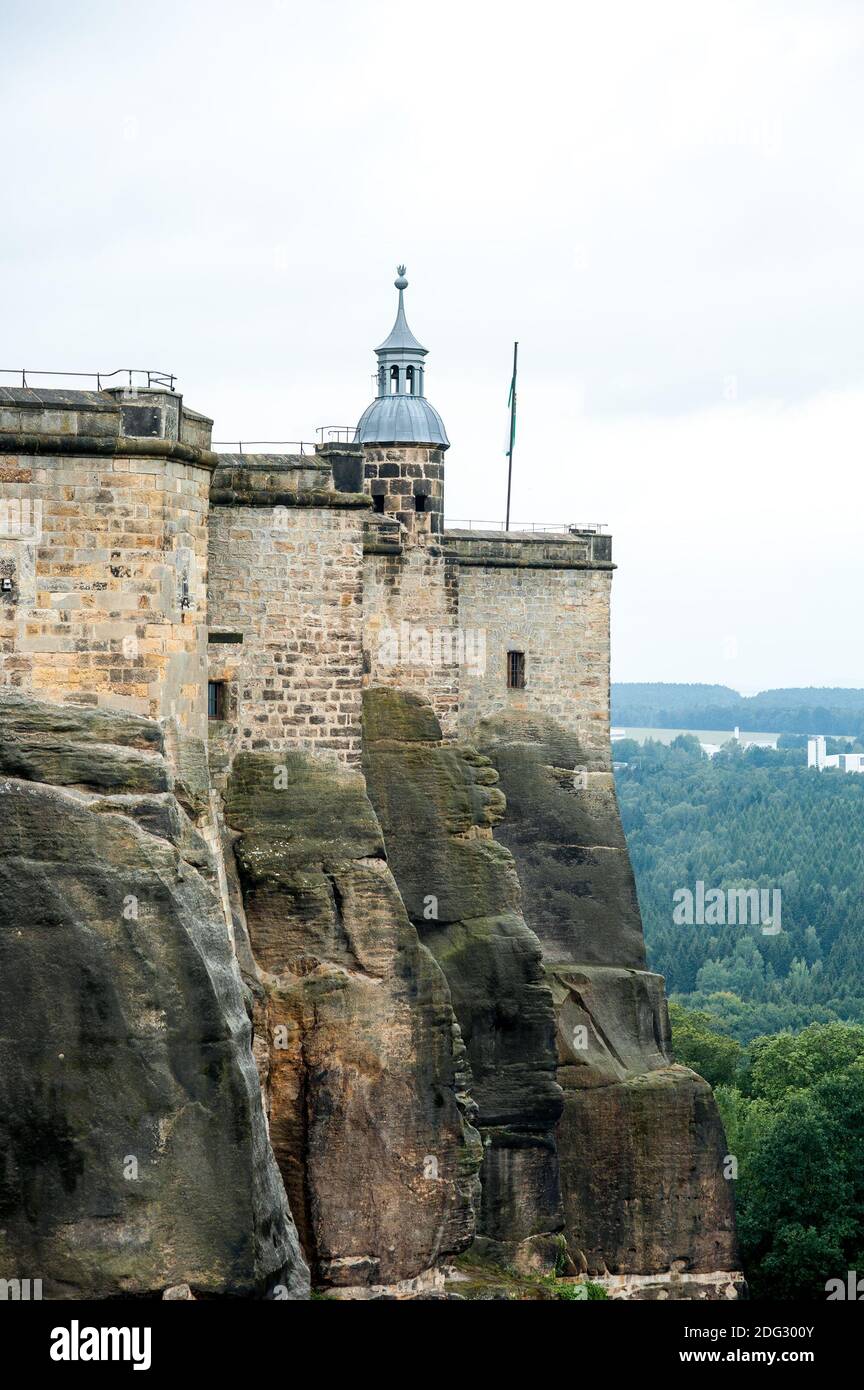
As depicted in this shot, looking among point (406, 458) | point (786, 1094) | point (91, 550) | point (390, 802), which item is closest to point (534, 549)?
point (406, 458)

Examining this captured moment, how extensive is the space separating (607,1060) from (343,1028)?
15.7 metres

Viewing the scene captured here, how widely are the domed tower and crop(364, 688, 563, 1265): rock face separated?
4261 millimetres

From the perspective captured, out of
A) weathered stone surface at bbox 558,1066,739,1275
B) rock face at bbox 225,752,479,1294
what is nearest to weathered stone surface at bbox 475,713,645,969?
weathered stone surface at bbox 558,1066,739,1275

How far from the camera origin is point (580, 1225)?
4988 cm

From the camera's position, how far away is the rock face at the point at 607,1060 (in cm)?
5034

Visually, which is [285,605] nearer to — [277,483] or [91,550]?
[277,483]

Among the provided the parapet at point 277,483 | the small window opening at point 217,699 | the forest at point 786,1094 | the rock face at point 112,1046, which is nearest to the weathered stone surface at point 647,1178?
the forest at point 786,1094

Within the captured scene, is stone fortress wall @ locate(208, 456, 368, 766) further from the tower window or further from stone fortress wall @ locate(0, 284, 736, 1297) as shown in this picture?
the tower window

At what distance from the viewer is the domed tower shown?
157 feet

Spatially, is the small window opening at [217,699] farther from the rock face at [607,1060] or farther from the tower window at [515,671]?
the tower window at [515,671]

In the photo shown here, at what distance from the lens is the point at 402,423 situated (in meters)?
47.8

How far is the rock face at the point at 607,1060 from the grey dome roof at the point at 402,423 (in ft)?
22.9
